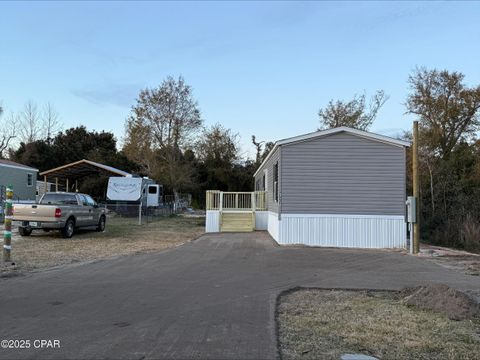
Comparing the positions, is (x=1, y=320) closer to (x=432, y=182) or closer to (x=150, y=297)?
(x=150, y=297)

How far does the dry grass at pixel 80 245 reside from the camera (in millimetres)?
12031

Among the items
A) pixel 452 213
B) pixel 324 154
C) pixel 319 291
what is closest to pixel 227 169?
pixel 452 213

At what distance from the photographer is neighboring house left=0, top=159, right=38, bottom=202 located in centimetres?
3678

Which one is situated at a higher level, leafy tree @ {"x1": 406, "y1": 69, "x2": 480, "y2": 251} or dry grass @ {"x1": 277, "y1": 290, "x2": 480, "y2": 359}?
leafy tree @ {"x1": 406, "y1": 69, "x2": 480, "y2": 251}

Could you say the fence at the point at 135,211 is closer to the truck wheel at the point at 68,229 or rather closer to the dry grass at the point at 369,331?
the truck wheel at the point at 68,229

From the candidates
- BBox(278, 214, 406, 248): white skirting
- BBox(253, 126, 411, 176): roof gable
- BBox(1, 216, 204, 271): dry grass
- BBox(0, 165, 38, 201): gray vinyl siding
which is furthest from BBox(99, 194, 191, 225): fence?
BBox(253, 126, 411, 176): roof gable

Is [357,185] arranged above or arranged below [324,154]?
below

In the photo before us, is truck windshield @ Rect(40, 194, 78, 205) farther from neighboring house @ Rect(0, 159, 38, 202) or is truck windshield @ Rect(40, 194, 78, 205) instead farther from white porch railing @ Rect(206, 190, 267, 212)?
neighboring house @ Rect(0, 159, 38, 202)

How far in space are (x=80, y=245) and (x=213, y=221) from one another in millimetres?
7110

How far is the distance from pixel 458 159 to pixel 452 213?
7.48 metres

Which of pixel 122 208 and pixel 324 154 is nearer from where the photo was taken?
pixel 324 154

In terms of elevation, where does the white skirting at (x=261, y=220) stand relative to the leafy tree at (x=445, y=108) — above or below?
below

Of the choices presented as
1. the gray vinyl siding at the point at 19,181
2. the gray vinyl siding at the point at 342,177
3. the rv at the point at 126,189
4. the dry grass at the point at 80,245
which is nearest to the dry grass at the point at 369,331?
the dry grass at the point at 80,245

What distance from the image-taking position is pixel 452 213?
24.1 meters
